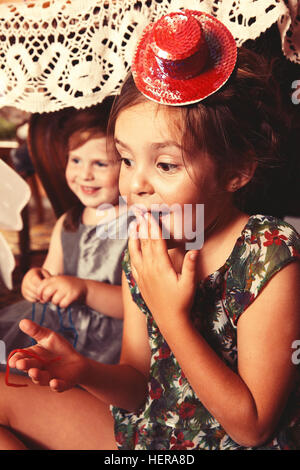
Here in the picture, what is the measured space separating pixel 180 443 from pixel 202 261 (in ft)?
0.86

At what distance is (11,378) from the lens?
79 centimetres

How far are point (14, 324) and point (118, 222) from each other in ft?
1.03

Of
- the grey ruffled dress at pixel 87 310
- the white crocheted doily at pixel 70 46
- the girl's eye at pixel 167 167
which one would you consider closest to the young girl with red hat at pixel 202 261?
the girl's eye at pixel 167 167

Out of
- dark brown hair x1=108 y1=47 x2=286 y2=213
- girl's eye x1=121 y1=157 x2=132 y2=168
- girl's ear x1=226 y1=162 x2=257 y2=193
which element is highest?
dark brown hair x1=108 y1=47 x2=286 y2=213

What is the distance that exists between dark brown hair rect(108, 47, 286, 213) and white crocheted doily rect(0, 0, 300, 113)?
4.1 inches

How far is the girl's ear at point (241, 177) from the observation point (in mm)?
650

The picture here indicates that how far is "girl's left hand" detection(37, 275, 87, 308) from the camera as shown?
92 centimetres

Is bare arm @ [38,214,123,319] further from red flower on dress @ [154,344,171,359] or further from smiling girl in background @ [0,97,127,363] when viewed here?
red flower on dress @ [154,344,171,359]

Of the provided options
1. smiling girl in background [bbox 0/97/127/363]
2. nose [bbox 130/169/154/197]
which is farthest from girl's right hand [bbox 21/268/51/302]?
nose [bbox 130/169/154/197]

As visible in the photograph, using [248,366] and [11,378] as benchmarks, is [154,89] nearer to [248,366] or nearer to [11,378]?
[248,366]

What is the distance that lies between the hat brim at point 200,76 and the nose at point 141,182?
0.09 meters

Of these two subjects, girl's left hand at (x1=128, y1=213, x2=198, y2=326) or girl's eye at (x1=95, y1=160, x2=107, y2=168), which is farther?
girl's eye at (x1=95, y1=160, x2=107, y2=168)

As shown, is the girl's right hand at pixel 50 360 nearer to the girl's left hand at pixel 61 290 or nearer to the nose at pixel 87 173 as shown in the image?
the girl's left hand at pixel 61 290

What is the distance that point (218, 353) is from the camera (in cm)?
67
